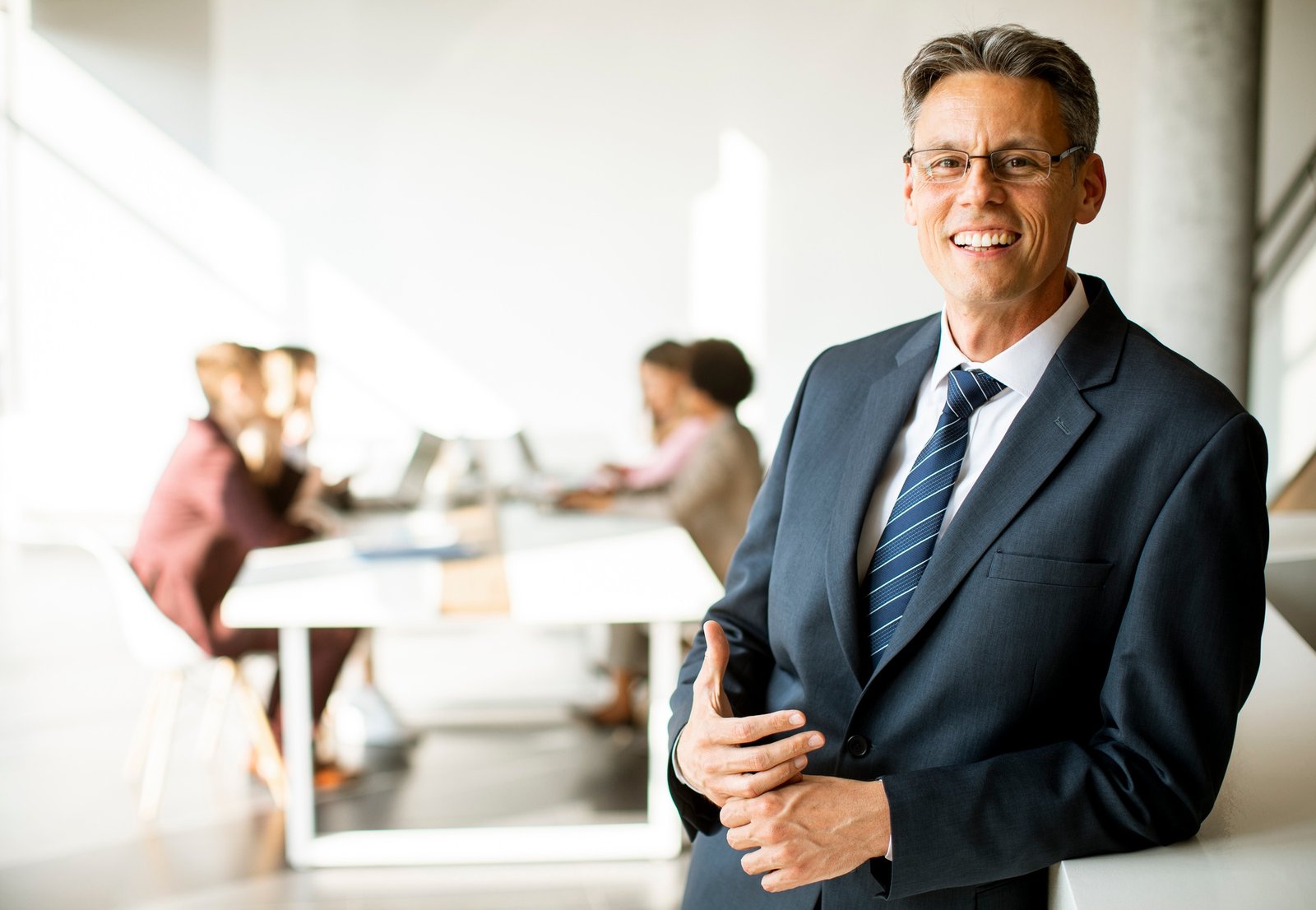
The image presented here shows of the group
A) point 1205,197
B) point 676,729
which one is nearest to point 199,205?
point 1205,197

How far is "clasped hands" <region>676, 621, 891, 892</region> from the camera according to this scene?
111 centimetres

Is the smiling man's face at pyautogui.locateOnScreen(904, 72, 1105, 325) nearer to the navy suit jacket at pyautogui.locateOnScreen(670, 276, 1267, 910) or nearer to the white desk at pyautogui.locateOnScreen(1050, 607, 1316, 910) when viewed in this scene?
the navy suit jacket at pyautogui.locateOnScreen(670, 276, 1267, 910)

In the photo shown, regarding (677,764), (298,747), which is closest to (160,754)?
(298,747)

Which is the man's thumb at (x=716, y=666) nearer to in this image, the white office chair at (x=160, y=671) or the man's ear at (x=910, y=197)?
the man's ear at (x=910, y=197)

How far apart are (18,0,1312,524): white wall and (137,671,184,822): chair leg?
13.7 ft

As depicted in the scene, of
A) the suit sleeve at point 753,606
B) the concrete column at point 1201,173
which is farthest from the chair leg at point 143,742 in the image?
the concrete column at point 1201,173

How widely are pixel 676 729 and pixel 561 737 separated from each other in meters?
2.93

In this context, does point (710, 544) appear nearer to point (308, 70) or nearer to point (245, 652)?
point (245, 652)

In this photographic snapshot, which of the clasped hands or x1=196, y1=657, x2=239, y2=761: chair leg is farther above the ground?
the clasped hands

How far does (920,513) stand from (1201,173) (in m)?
4.17

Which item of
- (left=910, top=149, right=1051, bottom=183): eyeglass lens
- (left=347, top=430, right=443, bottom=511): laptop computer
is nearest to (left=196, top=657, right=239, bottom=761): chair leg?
(left=347, top=430, right=443, bottom=511): laptop computer

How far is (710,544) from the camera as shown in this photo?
4.23 meters

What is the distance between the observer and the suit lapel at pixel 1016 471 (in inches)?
44.3

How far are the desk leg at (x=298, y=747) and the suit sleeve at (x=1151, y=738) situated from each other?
2.42 metres
